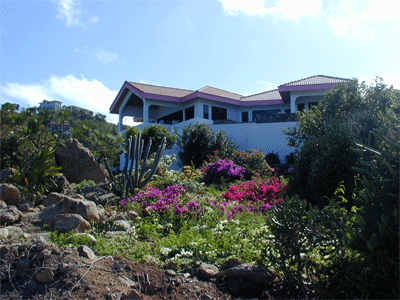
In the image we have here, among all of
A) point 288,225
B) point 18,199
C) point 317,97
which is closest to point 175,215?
point 288,225

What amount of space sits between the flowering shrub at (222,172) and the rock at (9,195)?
6480 millimetres

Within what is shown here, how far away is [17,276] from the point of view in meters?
3.56

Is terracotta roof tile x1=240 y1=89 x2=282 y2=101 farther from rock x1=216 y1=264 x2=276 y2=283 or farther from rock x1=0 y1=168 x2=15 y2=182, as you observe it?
rock x1=216 y1=264 x2=276 y2=283

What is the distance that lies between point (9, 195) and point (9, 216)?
2096 millimetres

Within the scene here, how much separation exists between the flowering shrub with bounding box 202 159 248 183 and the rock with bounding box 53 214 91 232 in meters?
7.16

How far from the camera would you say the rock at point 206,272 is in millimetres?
3893

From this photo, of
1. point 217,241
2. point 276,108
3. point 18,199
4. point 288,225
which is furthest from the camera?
point 276,108

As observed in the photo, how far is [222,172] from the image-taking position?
1263cm

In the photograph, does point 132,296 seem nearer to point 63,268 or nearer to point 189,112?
point 63,268

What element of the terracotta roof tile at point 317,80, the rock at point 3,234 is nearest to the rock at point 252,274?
the rock at point 3,234

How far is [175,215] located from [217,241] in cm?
176

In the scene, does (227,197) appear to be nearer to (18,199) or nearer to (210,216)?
(210,216)

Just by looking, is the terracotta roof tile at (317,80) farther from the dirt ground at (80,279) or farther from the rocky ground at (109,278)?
the dirt ground at (80,279)

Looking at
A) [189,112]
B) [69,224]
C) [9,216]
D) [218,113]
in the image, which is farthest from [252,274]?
[189,112]
